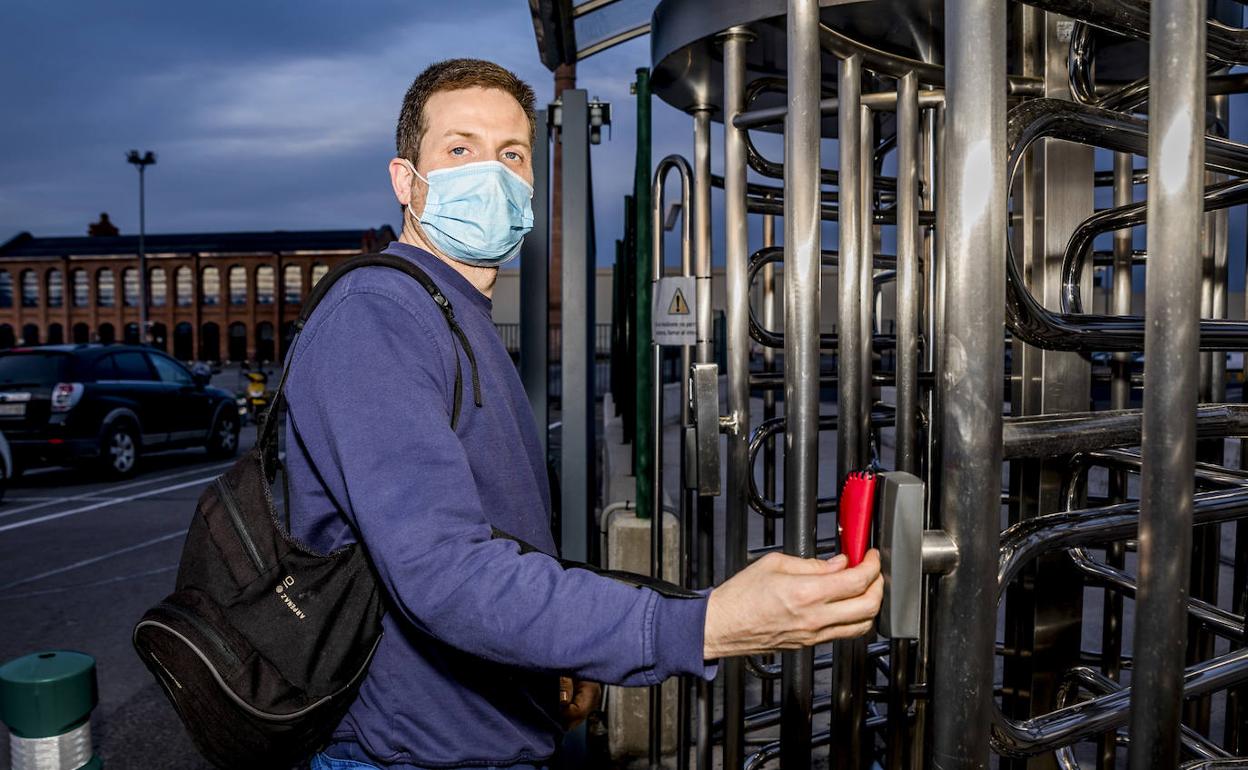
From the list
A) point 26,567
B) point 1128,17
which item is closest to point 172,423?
point 26,567

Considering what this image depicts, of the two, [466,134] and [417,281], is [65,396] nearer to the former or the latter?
[466,134]

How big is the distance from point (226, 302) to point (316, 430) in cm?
7481

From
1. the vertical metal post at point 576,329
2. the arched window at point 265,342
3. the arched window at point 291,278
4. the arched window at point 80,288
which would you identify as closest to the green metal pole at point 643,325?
the vertical metal post at point 576,329

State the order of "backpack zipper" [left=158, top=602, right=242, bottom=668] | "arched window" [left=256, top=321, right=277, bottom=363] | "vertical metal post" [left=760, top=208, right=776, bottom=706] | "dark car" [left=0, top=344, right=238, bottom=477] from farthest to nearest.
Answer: "arched window" [left=256, top=321, right=277, bottom=363], "dark car" [left=0, top=344, right=238, bottom=477], "vertical metal post" [left=760, top=208, right=776, bottom=706], "backpack zipper" [left=158, top=602, right=242, bottom=668]

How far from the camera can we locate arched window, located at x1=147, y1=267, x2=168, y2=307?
2798 inches

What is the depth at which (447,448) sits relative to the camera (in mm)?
1397

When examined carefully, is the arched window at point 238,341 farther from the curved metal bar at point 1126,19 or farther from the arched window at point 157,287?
the curved metal bar at point 1126,19

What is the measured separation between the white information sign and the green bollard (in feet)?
6.21

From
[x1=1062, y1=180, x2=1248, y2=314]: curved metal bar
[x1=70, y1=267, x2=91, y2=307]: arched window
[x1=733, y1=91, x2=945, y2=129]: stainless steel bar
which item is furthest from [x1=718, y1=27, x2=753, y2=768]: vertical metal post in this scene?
[x1=70, y1=267, x2=91, y2=307]: arched window

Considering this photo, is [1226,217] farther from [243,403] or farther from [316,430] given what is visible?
[243,403]

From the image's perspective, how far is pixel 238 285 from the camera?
232ft

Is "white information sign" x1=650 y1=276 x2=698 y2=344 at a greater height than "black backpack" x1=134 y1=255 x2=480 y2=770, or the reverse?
"white information sign" x1=650 y1=276 x2=698 y2=344

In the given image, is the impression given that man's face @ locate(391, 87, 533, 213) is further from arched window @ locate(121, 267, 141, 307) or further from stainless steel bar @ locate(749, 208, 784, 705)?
arched window @ locate(121, 267, 141, 307)

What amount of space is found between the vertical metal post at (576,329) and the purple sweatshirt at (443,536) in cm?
184
